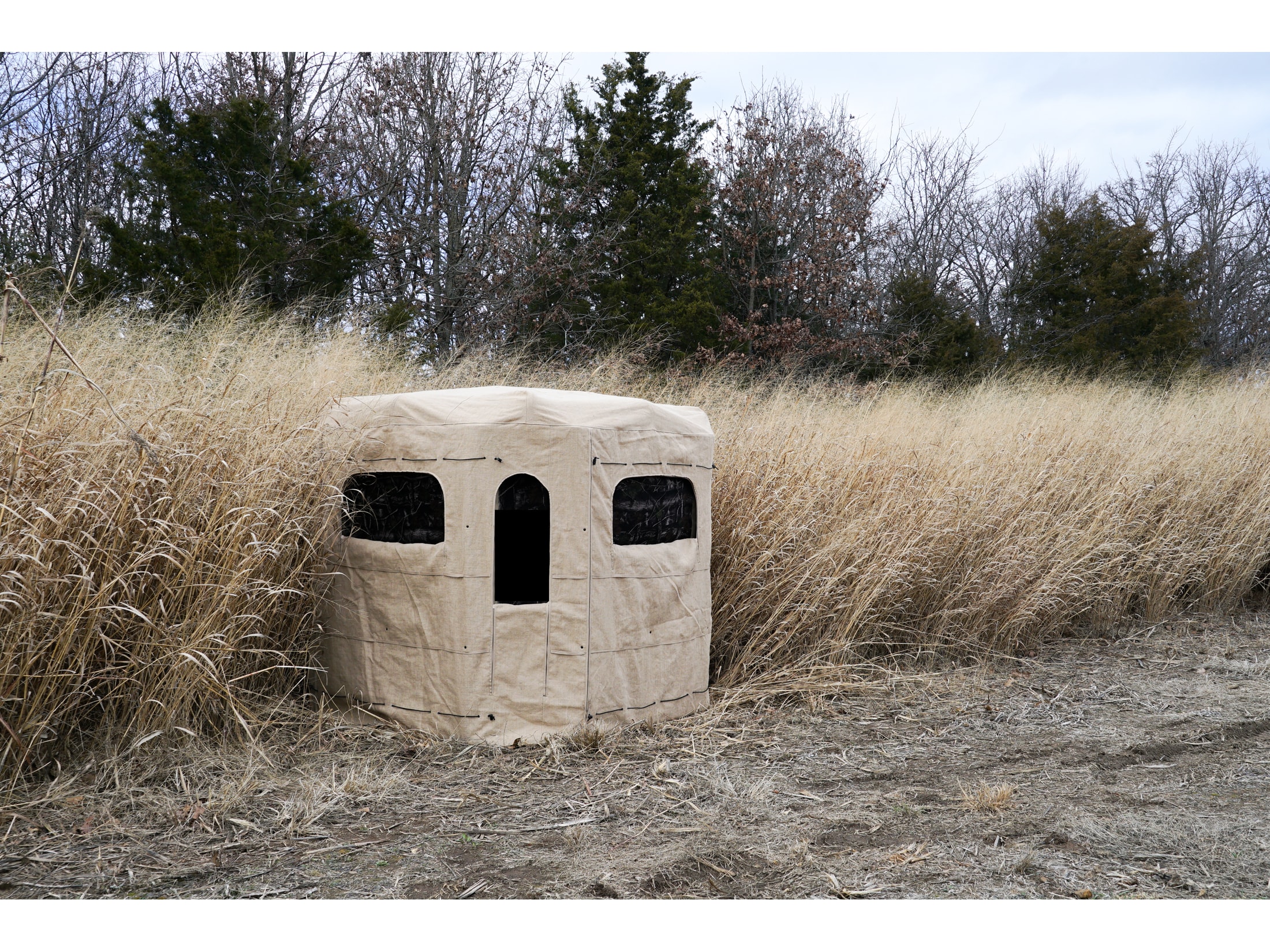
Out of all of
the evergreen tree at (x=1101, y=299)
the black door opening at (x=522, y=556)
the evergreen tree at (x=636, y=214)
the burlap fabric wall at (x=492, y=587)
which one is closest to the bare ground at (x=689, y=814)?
the burlap fabric wall at (x=492, y=587)

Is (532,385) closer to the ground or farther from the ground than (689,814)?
farther from the ground

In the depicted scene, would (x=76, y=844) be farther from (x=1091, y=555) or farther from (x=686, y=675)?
(x=1091, y=555)

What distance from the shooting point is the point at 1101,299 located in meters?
18.4

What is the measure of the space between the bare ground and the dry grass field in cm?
6

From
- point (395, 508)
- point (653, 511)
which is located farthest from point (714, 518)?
point (395, 508)

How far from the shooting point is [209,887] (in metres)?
2.66

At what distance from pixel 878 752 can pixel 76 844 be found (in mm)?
3172

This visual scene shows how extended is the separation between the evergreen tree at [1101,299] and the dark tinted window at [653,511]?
47.7ft

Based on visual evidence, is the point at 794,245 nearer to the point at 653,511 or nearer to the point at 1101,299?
the point at 1101,299

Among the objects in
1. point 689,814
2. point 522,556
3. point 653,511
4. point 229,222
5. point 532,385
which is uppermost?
point 229,222

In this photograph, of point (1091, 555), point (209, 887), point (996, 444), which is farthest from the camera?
point (996, 444)

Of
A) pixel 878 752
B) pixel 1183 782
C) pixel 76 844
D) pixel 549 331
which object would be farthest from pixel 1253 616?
pixel 549 331

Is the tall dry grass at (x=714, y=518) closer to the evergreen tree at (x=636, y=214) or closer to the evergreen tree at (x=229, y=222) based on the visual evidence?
the evergreen tree at (x=229, y=222)

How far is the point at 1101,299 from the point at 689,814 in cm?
1837
